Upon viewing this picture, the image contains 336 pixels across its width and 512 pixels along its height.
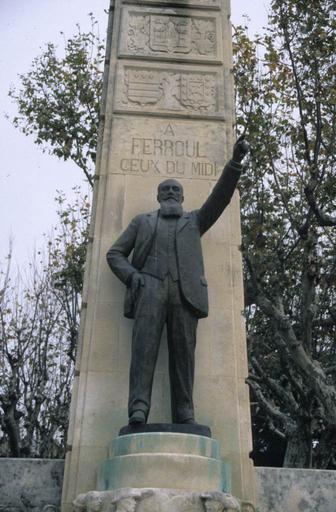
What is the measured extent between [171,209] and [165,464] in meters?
2.93

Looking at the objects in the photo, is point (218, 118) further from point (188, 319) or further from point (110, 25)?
point (188, 319)

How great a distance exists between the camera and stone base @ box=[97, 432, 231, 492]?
6.30 meters

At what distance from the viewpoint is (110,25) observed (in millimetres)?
10195

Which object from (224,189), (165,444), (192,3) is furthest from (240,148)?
(192,3)

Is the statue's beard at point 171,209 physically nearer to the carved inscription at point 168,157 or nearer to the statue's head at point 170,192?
the statue's head at point 170,192

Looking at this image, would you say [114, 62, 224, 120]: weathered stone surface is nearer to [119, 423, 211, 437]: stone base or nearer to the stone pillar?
the stone pillar

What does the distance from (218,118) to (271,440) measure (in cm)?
1645

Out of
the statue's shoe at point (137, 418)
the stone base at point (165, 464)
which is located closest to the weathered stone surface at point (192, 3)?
the statue's shoe at point (137, 418)

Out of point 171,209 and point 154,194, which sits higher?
point 154,194

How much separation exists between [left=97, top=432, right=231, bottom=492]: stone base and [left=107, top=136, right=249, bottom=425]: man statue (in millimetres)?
434

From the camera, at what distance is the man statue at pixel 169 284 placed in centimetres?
730

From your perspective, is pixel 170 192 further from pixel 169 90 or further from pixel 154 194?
pixel 169 90

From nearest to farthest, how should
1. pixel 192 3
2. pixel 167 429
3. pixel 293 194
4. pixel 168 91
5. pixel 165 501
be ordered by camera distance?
pixel 165 501
pixel 167 429
pixel 168 91
pixel 192 3
pixel 293 194

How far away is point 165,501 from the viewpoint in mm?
6051
